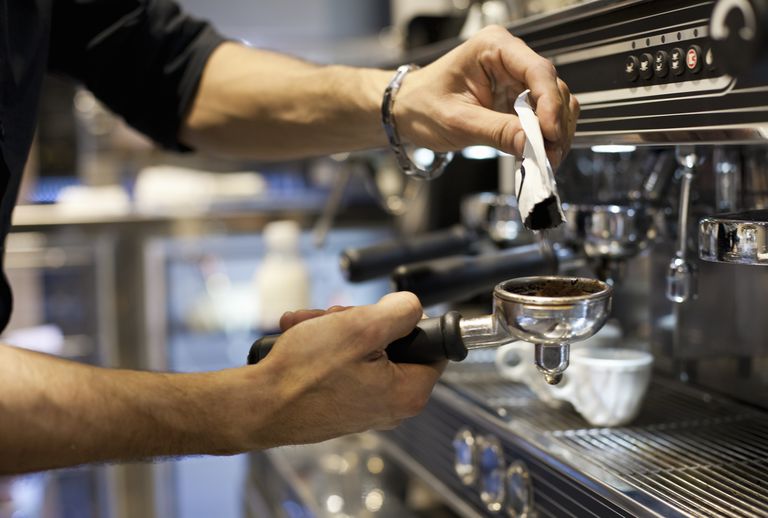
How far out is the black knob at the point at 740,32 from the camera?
1.58 ft

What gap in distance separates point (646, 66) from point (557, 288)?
188 mm

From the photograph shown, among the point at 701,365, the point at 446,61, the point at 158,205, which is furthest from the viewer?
the point at 158,205

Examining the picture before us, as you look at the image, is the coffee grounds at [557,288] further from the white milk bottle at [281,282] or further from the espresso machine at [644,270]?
the white milk bottle at [281,282]

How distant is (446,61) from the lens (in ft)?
2.59

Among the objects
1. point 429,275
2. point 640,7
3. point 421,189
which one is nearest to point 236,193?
point 421,189

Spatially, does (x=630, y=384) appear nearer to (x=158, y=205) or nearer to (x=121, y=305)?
(x=121, y=305)

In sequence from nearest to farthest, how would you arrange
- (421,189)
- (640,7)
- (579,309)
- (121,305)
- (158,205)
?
(579,309) → (640,7) → (421,189) → (121,305) → (158,205)

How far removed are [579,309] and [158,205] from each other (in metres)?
1.97

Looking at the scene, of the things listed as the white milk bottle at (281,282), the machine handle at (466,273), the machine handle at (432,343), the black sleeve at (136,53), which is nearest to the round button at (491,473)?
the machine handle at (466,273)

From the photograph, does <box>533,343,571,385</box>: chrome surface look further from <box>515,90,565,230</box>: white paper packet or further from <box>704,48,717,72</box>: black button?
<box>704,48,717,72</box>: black button

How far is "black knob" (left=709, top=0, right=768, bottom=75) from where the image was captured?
0.48 metres

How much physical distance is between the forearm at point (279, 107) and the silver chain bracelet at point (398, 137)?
26mm

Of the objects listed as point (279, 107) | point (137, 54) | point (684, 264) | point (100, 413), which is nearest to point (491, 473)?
point (684, 264)

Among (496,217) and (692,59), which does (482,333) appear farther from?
(496,217)
